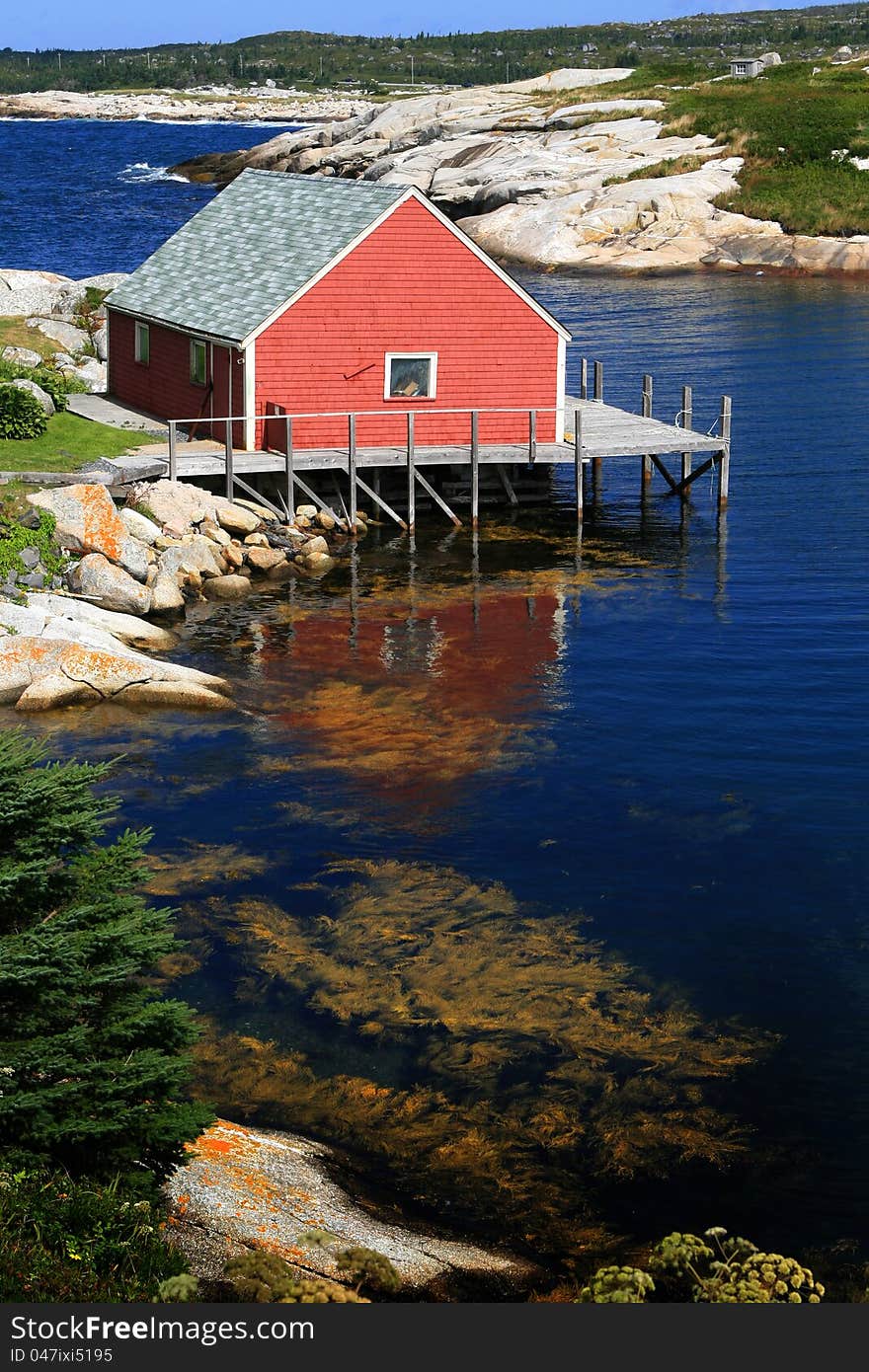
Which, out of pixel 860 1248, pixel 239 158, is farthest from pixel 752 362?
pixel 239 158

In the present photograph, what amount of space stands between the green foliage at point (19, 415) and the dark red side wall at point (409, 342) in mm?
5078

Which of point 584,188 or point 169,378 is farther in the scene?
point 584,188

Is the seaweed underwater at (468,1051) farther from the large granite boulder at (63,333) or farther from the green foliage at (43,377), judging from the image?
the large granite boulder at (63,333)

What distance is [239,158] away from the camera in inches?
5153

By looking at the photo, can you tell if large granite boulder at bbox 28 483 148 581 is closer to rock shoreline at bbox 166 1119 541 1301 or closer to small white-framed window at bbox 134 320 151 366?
small white-framed window at bbox 134 320 151 366

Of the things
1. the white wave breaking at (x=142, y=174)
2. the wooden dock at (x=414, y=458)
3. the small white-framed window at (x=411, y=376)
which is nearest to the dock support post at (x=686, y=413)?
the wooden dock at (x=414, y=458)

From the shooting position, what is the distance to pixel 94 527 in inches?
1244

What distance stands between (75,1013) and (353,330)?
27.5 m

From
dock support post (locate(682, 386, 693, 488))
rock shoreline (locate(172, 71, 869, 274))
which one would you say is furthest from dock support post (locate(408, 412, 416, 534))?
rock shoreline (locate(172, 71, 869, 274))

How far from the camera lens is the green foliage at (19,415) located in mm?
36906

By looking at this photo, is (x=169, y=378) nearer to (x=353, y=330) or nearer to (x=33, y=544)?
(x=353, y=330)

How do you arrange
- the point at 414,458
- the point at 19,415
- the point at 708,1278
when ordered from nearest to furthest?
the point at 708,1278 < the point at 414,458 < the point at 19,415

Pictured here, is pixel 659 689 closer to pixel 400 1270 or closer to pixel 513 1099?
pixel 513 1099

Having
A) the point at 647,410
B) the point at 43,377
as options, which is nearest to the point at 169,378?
the point at 43,377
